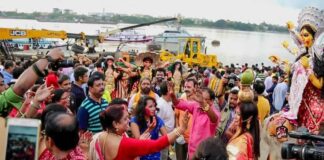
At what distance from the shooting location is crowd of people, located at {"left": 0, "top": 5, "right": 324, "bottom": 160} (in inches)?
133

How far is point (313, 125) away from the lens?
5.25 meters

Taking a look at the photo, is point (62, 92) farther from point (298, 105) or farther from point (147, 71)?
point (147, 71)

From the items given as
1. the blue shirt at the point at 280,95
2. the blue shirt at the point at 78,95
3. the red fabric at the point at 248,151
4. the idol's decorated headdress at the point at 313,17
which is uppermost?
the idol's decorated headdress at the point at 313,17

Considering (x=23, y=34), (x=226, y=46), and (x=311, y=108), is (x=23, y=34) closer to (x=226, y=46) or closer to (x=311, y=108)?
(x=311, y=108)

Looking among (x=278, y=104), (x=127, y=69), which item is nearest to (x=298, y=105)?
(x=127, y=69)

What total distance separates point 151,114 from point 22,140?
277cm

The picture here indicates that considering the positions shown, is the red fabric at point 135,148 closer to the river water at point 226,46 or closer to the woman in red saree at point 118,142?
the woman in red saree at point 118,142

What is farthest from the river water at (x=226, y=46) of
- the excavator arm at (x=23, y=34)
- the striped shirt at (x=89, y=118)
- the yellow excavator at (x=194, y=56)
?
the excavator arm at (x=23, y=34)

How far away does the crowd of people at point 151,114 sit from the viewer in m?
3.39

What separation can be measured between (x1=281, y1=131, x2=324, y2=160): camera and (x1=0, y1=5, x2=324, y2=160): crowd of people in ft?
1.47

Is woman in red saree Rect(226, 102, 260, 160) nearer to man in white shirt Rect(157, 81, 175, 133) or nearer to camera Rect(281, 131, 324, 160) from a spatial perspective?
camera Rect(281, 131, 324, 160)

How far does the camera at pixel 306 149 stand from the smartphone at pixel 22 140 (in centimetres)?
145

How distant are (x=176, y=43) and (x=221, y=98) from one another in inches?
1040

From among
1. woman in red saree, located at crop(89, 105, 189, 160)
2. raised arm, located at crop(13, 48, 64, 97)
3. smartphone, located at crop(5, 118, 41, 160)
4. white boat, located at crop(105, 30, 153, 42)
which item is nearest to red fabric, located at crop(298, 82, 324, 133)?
woman in red saree, located at crop(89, 105, 189, 160)
